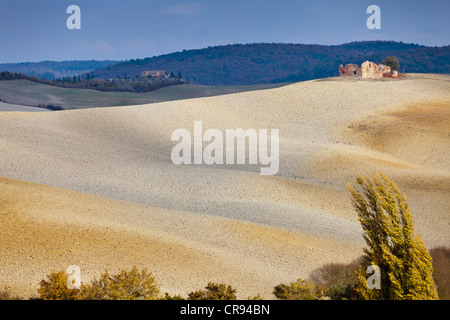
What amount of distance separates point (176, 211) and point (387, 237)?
9344 millimetres

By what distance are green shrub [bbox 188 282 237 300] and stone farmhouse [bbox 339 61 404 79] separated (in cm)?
4866

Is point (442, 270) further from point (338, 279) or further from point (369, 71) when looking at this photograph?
point (369, 71)

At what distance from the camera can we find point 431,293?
876 centimetres

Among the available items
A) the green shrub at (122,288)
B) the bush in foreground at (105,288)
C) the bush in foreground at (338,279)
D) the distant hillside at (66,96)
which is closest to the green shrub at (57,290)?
the bush in foreground at (105,288)

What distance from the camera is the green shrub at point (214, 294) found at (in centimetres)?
1000

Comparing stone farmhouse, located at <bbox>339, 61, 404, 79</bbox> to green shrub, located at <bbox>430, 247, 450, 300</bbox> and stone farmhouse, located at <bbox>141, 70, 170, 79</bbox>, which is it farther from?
stone farmhouse, located at <bbox>141, 70, 170, 79</bbox>

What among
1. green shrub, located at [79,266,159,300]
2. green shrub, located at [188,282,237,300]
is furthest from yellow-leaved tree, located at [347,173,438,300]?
green shrub, located at [79,266,159,300]

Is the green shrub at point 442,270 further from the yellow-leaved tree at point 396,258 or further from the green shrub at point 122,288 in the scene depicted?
the green shrub at point 122,288

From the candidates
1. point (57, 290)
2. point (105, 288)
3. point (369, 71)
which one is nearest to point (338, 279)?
point (105, 288)

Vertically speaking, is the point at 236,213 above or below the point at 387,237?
above

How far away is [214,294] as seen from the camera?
10.1 m

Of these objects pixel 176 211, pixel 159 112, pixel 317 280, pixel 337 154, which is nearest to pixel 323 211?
pixel 176 211
